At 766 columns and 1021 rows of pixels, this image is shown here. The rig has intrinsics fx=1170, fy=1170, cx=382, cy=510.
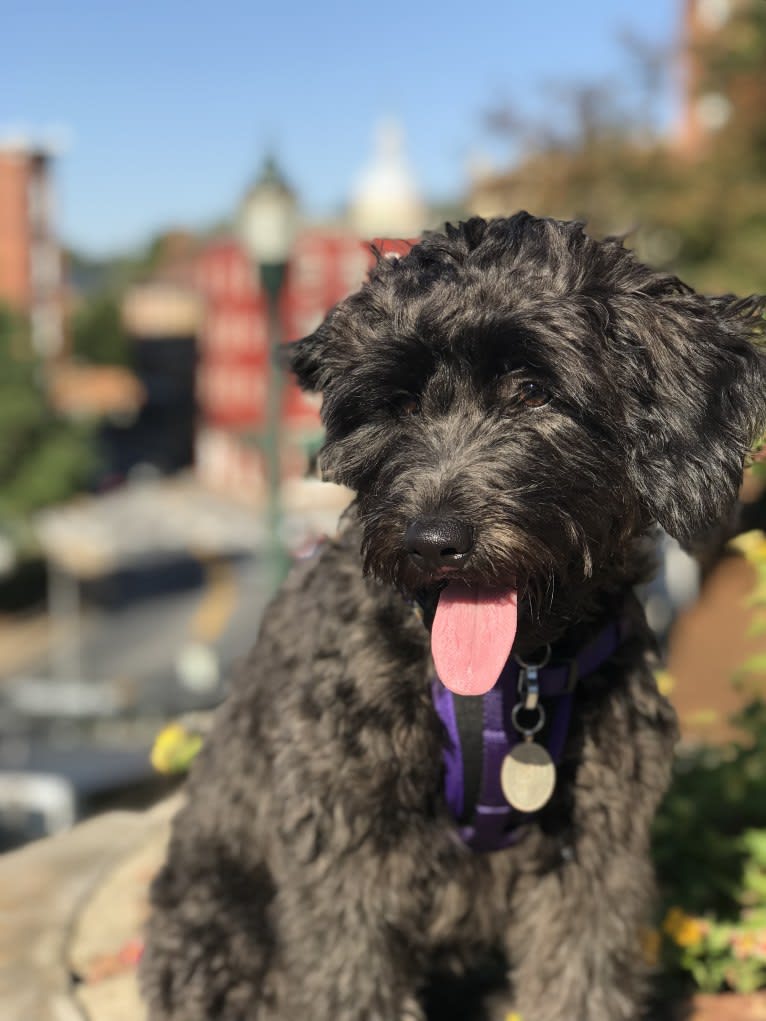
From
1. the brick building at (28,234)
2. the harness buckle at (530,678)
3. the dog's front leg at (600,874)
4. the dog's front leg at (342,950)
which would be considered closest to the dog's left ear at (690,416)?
the harness buckle at (530,678)

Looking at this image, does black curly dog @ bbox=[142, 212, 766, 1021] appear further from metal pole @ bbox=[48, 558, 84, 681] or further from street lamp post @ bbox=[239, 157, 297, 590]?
metal pole @ bbox=[48, 558, 84, 681]

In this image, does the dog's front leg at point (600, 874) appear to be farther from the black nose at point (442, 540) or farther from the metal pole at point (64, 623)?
the metal pole at point (64, 623)

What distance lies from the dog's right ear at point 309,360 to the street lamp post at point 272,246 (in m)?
6.68

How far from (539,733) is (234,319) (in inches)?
2809

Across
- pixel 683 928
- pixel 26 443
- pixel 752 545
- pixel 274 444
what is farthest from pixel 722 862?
pixel 26 443

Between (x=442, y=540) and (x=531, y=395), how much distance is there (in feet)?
1.27

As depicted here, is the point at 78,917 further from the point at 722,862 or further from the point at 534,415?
the point at 534,415

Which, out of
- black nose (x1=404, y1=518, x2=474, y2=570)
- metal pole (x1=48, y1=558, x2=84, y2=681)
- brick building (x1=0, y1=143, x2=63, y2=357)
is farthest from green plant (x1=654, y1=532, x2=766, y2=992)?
brick building (x1=0, y1=143, x2=63, y2=357)

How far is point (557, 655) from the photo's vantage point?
2760mm

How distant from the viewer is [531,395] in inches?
95.8

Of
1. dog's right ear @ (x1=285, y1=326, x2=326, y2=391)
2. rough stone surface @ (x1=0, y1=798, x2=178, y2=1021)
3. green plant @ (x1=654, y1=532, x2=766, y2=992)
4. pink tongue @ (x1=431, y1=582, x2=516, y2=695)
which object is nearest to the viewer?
pink tongue @ (x1=431, y1=582, x2=516, y2=695)

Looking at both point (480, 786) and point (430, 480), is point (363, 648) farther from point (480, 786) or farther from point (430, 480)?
point (430, 480)

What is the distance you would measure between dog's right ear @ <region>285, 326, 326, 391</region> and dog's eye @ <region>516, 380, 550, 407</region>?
0.47 m

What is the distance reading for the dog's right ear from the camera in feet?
8.76
